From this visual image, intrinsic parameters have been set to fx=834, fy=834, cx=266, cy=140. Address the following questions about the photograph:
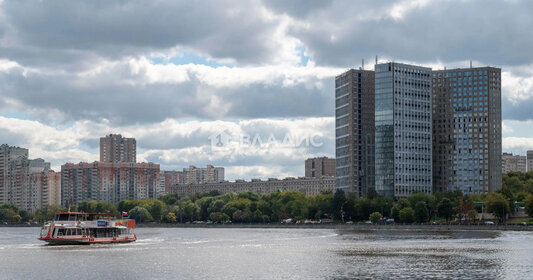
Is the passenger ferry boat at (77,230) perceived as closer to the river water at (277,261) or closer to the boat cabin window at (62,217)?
the boat cabin window at (62,217)

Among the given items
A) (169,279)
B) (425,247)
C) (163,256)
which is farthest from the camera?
(425,247)

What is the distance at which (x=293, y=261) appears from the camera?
113500 millimetres

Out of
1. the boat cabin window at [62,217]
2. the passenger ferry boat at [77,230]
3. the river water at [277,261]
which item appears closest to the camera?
the river water at [277,261]

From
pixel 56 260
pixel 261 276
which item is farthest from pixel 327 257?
pixel 56 260

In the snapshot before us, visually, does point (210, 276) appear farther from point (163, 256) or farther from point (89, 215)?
point (89, 215)

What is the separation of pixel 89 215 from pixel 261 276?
71130 mm

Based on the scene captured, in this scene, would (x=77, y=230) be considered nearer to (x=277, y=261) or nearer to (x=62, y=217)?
(x=62, y=217)

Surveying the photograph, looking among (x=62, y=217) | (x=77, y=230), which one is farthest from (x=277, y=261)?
(x=62, y=217)

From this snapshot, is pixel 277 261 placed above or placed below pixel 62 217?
below

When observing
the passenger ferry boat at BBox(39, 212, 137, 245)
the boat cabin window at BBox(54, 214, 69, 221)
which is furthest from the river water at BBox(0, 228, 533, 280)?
the boat cabin window at BBox(54, 214, 69, 221)

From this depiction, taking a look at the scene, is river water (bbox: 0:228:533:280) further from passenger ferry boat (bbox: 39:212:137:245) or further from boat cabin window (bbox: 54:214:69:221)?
boat cabin window (bbox: 54:214:69:221)

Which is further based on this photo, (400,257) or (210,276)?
(400,257)

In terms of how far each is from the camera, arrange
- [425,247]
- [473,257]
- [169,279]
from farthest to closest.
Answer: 1. [425,247]
2. [473,257]
3. [169,279]

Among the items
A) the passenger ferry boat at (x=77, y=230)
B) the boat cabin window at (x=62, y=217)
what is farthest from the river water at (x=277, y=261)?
the boat cabin window at (x=62, y=217)
